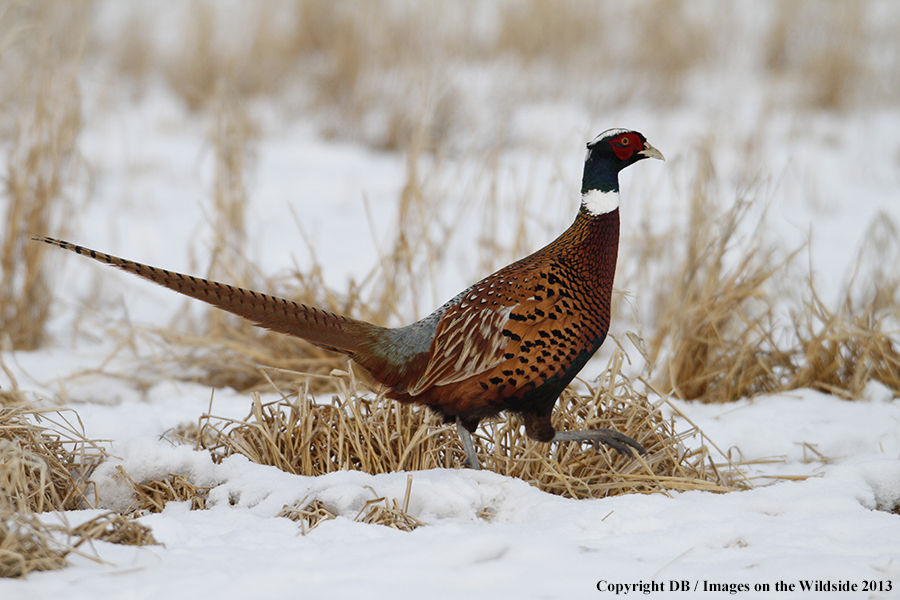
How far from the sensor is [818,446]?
2.65 meters

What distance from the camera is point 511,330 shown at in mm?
1989

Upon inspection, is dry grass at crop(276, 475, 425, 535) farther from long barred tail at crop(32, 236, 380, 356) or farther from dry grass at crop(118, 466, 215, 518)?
long barred tail at crop(32, 236, 380, 356)

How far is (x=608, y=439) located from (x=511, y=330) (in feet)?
1.46

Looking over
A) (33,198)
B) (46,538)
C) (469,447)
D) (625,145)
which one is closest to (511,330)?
(469,447)

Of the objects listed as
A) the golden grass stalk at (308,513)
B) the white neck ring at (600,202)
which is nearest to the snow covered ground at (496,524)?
the golden grass stalk at (308,513)

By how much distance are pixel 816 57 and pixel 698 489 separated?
22.6ft

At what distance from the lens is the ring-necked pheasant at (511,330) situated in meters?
1.97

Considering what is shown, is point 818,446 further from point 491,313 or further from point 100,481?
point 100,481

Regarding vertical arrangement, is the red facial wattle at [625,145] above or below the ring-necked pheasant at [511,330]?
above

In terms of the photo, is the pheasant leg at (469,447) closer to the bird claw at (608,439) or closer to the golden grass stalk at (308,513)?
the bird claw at (608,439)

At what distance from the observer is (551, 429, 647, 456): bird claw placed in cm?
213

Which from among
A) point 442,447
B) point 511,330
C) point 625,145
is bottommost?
point 442,447

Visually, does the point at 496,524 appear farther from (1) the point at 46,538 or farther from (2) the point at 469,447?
(1) the point at 46,538

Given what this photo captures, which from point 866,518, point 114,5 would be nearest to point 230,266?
point 866,518
